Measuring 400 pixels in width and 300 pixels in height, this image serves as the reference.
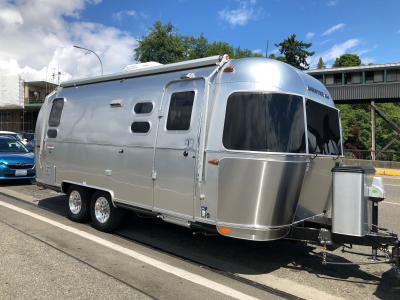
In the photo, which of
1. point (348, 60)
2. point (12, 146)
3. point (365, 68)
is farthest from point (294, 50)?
point (12, 146)

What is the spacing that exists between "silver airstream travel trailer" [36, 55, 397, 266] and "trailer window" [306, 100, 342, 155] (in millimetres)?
17

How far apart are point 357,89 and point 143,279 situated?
29105mm

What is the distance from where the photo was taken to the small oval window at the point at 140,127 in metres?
6.74

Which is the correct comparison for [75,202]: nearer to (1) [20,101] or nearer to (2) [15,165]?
(2) [15,165]

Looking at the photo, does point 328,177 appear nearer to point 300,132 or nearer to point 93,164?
point 300,132

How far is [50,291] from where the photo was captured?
4.84m

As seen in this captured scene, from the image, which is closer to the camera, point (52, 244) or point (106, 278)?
point (106, 278)

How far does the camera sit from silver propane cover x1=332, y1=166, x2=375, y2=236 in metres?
5.11


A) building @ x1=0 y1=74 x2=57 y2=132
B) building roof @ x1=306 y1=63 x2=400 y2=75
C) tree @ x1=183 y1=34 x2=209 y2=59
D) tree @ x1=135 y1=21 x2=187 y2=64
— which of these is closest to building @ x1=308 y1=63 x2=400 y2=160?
building roof @ x1=306 y1=63 x2=400 y2=75

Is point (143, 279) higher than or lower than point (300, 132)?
lower

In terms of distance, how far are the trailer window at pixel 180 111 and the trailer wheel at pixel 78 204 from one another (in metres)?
A: 2.82

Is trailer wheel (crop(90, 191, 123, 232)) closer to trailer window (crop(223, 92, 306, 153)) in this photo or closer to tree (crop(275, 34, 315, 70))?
trailer window (crop(223, 92, 306, 153))

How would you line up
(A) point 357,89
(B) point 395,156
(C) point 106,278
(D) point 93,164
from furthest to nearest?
(A) point 357,89 → (B) point 395,156 → (D) point 93,164 → (C) point 106,278

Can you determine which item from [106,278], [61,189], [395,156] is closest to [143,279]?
[106,278]
